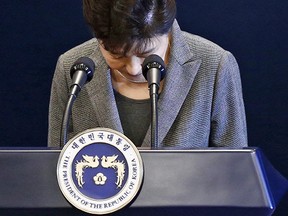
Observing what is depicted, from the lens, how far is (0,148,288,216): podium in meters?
0.64

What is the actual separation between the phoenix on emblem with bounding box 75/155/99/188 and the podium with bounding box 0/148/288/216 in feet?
0.09

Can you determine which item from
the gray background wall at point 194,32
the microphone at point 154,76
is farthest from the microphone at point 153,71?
the gray background wall at point 194,32

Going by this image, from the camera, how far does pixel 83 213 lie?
64 cm

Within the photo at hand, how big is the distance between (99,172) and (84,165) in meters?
0.02

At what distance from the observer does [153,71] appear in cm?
81

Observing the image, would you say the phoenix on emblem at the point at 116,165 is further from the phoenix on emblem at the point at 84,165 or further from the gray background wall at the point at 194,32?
the gray background wall at the point at 194,32

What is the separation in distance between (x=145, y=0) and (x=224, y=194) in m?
0.36

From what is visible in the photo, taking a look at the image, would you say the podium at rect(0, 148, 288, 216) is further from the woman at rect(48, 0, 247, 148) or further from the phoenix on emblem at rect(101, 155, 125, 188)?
the woman at rect(48, 0, 247, 148)

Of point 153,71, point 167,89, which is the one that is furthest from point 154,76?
point 167,89

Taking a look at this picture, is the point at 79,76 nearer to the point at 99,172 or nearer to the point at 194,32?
the point at 99,172

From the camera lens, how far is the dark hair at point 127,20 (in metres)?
0.88

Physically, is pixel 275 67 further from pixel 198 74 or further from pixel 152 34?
pixel 152 34

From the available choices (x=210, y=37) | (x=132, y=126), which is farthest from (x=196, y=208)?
(x=210, y=37)

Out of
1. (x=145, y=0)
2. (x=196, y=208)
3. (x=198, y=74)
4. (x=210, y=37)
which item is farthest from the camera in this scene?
(x=210, y=37)
